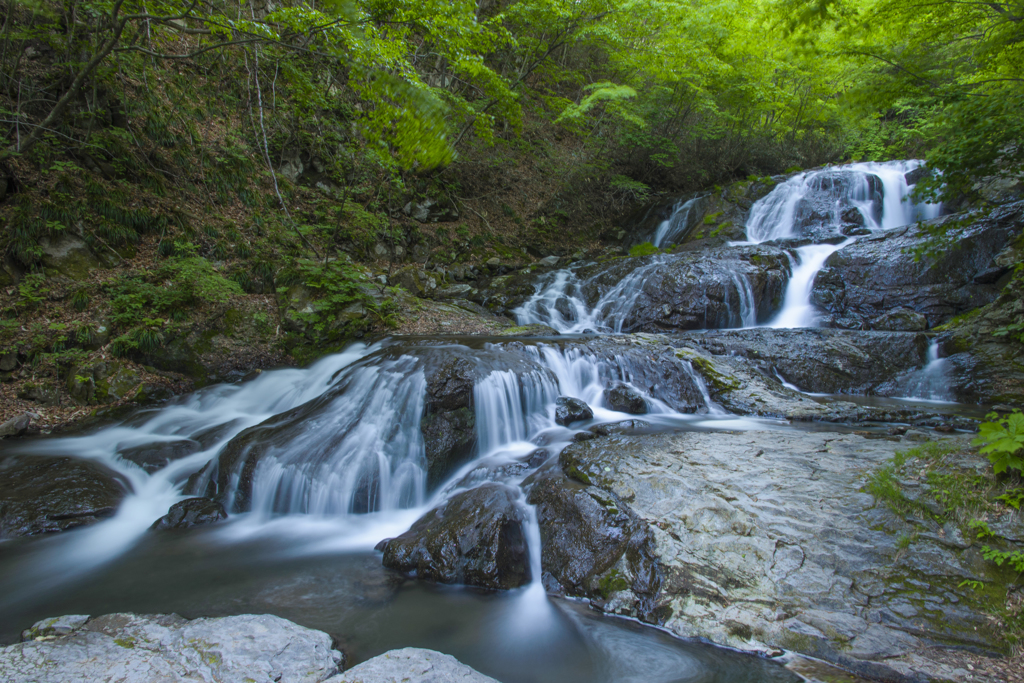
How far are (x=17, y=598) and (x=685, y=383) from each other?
694cm

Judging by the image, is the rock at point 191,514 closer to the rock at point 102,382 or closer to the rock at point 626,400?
the rock at point 102,382

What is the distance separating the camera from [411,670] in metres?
2.08

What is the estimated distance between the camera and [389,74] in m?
7.09

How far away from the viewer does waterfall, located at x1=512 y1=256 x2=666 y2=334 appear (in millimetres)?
9773

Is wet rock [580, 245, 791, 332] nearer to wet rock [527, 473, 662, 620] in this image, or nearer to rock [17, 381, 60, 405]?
wet rock [527, 473, 662, 620]

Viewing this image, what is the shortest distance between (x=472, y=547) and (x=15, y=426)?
6.15 metres

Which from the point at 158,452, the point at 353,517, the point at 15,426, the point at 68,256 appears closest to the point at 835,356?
the point at 353,517

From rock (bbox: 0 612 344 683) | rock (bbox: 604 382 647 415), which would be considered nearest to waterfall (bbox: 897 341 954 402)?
rock (bbox: 604 382 647 415)

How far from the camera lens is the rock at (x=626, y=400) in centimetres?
580

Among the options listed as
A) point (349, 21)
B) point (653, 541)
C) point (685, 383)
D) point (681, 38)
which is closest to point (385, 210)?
point (349, 21)

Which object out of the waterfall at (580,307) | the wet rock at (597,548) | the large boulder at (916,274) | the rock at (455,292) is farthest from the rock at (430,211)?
the wet rock at (597,548)

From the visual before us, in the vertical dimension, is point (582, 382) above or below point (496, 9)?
below

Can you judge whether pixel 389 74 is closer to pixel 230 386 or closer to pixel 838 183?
pixel 230 386

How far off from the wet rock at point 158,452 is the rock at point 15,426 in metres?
1.36
